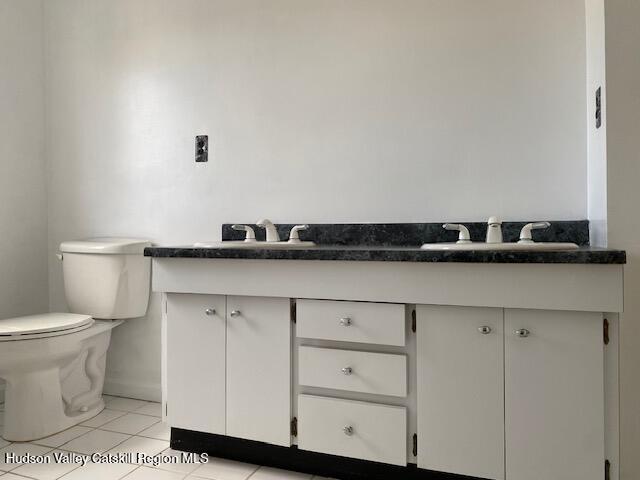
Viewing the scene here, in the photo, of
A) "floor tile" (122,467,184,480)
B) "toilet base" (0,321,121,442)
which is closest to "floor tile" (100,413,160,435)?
"toilet base" (0,321,121,442)

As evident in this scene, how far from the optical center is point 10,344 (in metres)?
1.85

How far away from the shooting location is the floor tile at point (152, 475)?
5.40 feet

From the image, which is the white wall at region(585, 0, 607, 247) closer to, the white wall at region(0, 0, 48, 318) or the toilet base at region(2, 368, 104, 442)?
the toilet base at region(2, 368, 104, 442)

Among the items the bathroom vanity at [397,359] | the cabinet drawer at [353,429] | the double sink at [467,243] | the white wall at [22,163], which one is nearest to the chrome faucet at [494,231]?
the double sink at [467,243]

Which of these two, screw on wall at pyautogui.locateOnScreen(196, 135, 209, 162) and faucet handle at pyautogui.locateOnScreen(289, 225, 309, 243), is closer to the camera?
faucet handle at pyautogui.locateOnScreen(289, 225, 309, 243)

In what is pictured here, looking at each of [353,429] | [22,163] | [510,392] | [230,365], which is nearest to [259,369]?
[230,365]

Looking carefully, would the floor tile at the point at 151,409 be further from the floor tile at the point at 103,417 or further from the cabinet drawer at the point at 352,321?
Answer: the cabinet drawer at the point at 352,321

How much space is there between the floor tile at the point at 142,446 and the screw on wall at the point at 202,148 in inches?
50.0

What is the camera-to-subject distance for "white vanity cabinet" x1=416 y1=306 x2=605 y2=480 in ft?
4.30

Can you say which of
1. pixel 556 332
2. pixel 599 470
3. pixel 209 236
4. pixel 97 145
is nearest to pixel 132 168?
pixel 97 145

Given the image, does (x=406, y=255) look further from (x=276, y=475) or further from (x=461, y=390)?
(x=276, y=475)

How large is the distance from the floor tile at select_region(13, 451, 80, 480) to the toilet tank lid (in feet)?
2.99

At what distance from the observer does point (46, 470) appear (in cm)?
172

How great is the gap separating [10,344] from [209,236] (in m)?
0.91
